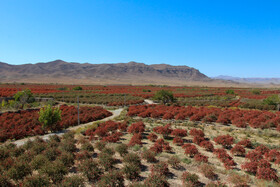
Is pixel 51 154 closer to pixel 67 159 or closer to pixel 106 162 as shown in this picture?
pixel 67 159

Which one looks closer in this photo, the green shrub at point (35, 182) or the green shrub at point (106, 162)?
the green shrub at point (35, 182)

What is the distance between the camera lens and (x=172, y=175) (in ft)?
21.4

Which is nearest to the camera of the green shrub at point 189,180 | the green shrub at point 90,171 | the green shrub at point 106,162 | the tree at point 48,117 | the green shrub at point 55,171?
the green shrub at point 189,180

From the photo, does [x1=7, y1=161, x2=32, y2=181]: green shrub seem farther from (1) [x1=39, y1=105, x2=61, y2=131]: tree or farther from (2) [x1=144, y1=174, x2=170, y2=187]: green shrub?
(1) [x1=39, y1=105, x2=61, y2=131]: tree

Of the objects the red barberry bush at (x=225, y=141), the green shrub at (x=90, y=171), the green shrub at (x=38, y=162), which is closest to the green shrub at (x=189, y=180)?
the green shrub at (x=90, y=171)

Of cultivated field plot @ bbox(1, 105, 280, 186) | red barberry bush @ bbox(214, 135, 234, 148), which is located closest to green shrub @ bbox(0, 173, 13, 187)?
cultivated field plot @ bbox(1, 105, 280, 186)

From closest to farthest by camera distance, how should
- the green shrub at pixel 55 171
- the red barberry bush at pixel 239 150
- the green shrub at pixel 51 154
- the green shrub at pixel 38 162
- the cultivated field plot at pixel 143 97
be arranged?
the green shrub at pixel 55 171, the green shrub at pixel 38 162, the green shrub at pixel 51 154, the red barberry bush at pixel 239 150, the cultivated field plot at pixel 143 97

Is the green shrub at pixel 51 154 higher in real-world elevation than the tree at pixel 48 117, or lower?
lower

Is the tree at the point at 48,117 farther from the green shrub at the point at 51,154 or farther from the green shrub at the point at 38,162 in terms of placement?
the green shrub at the point at 38,162

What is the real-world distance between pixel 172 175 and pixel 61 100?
34055mm

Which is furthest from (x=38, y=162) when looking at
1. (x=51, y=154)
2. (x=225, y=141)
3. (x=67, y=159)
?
(x=225, y=141)

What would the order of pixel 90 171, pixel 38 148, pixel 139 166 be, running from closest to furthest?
pixel 90 171 → pixel 139 166 → pixel 38 148

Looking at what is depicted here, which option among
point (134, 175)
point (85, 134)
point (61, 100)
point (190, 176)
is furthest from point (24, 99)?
point (190, 176)

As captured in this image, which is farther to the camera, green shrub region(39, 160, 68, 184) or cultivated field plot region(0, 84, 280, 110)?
cultivated field plot region(0, 84, 280, 110)
